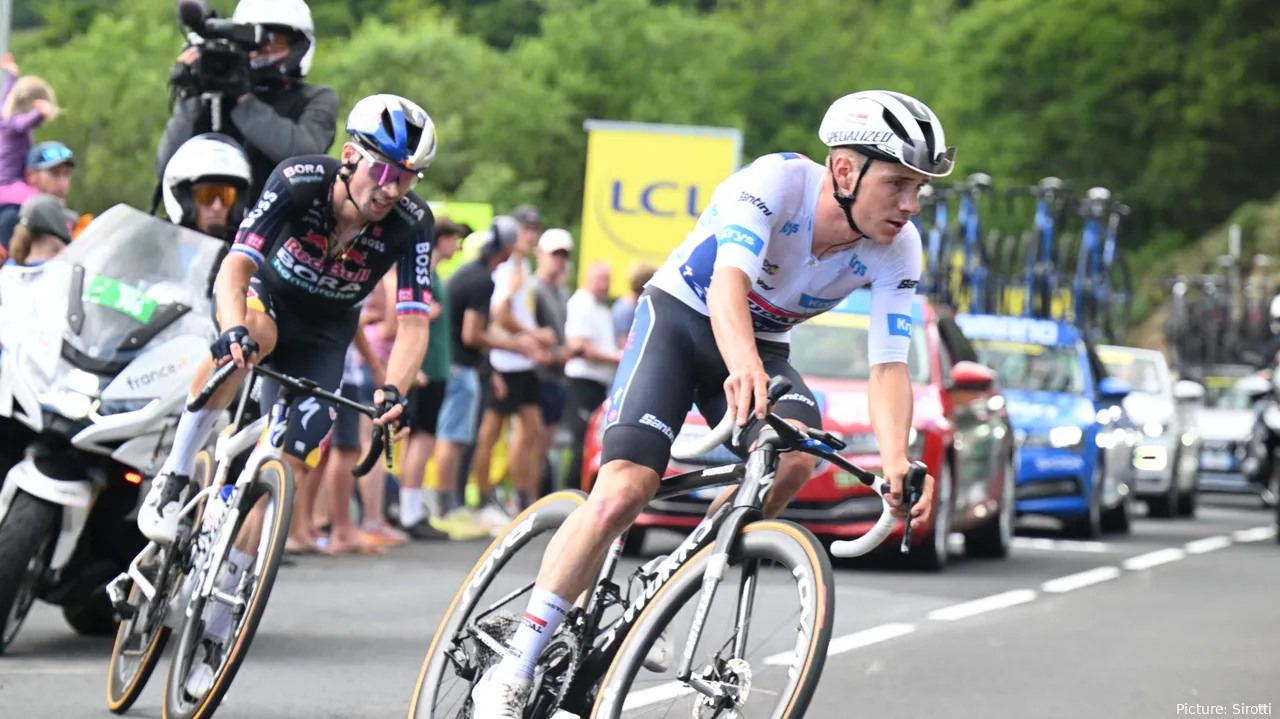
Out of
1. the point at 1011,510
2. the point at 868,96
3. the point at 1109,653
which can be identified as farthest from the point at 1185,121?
the point at 868,96

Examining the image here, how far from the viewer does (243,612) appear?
266 inches

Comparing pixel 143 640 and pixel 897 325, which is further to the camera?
pixel 143 640

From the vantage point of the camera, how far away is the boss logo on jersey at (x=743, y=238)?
19.1ft

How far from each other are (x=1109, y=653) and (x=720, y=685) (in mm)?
5580

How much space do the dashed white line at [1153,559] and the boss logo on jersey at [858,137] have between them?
36.2ft

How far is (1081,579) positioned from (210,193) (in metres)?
7.87

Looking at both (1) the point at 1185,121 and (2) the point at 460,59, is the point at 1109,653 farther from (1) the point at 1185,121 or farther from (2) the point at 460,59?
(2) the point at 460,59

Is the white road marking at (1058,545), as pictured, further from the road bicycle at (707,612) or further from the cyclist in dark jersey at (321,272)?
the road bicycle at (707,612)

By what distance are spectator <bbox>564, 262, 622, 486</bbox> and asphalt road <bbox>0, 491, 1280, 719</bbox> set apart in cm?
261

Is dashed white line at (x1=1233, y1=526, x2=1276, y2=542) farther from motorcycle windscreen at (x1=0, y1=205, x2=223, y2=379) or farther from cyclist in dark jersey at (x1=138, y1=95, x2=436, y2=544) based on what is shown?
cyclist in dark jersey at (x1=138, y1=95, x2=436, y2=544)

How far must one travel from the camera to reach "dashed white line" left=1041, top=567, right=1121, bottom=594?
14.4 meters

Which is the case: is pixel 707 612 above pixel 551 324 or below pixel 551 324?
below

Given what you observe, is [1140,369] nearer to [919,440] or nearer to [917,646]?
[919,440]

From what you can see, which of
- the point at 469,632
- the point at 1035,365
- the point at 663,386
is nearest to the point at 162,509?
the point at 469,632
